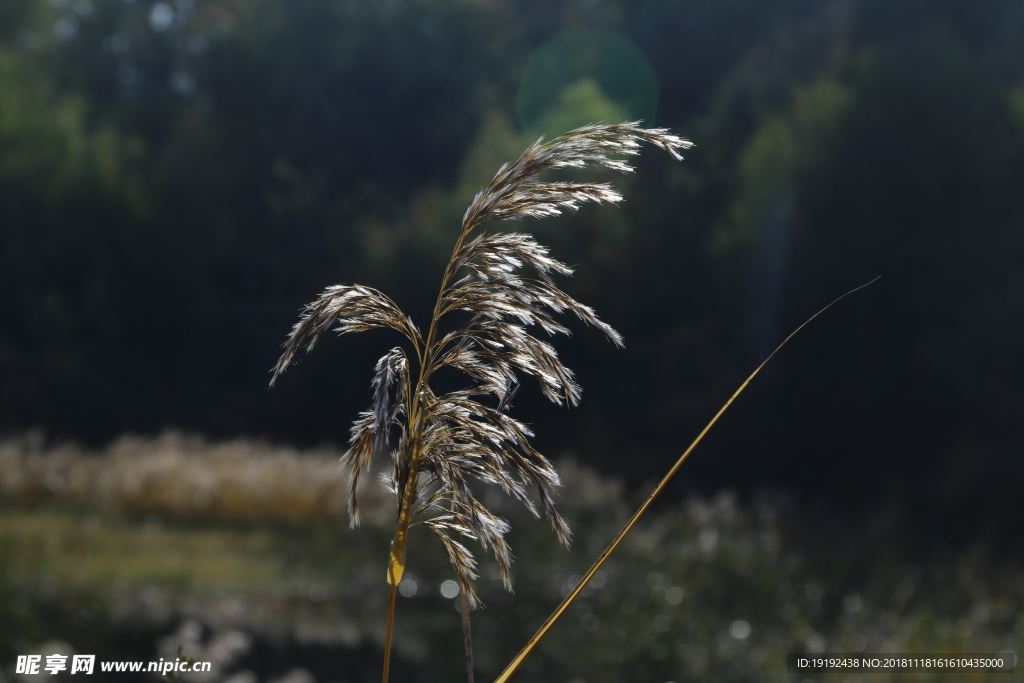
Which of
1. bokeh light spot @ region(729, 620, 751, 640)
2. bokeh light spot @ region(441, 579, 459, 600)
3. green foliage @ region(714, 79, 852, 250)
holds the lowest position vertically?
bokeh light spot @ region(441, 579, 459, 600)

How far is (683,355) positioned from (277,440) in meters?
6.79

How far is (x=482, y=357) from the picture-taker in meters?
0.97

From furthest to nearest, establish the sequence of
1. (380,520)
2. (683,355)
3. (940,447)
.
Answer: (683,355) → (940,447) → (380,520)

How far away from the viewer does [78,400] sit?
1561cm

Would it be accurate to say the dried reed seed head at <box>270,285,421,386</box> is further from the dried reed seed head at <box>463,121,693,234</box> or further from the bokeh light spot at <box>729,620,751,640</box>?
the bokeh light spot at <box>729,620,751,640</box>

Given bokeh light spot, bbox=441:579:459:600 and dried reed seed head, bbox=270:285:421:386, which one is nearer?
dried reed seed head, bbox=270:285:421:386

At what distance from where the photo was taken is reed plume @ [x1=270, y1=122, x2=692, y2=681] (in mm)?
874

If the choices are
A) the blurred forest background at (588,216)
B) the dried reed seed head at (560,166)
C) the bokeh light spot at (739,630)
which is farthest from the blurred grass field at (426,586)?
the blurred forest background at (588,216)

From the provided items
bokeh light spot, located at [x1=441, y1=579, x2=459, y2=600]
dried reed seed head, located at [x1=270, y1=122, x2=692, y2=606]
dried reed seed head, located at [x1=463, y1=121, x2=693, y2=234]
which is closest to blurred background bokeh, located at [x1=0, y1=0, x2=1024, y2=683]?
bokeh light spot, located at [x1=441, y1=579, x2=459, y2=600]

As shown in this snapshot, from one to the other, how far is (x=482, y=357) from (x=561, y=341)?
1096cm

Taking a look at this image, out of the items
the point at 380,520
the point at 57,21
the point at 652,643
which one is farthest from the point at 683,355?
the point at 57,21

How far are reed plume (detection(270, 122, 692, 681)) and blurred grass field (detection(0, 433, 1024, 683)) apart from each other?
3.64 ft

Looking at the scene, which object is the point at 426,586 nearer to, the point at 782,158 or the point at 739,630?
the point at 739,630

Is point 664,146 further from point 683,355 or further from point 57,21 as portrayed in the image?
point 57,21
